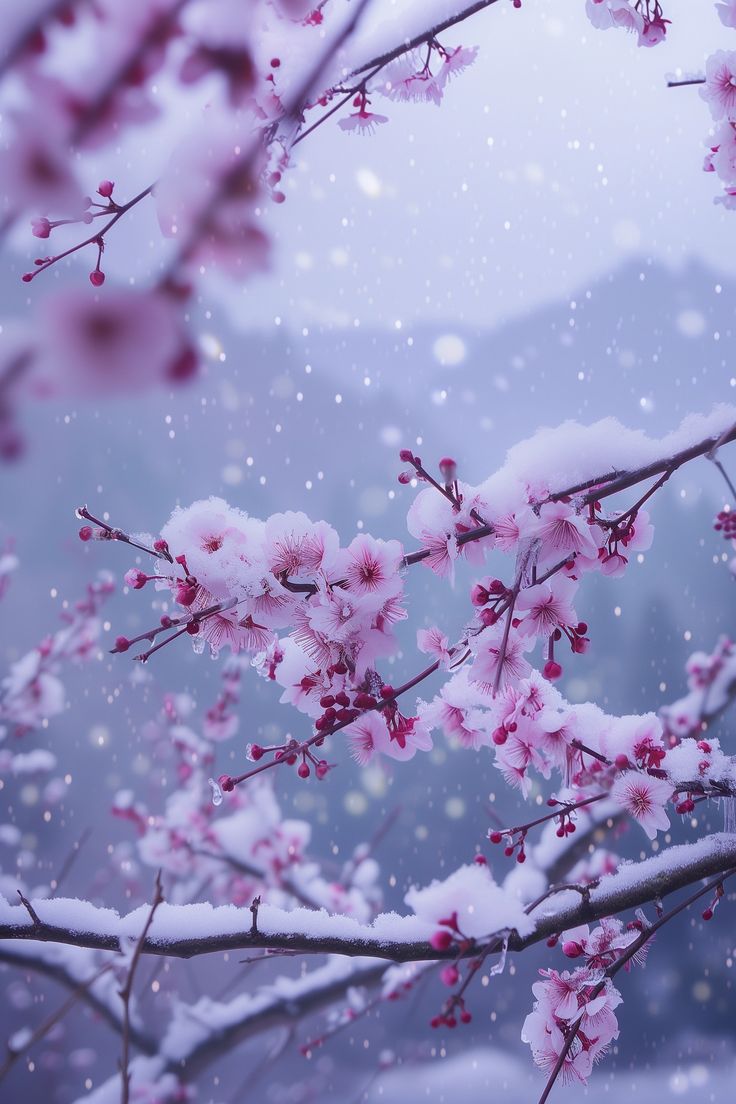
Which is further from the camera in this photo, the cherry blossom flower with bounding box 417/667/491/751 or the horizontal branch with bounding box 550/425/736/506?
the cherry blossom flower with bounding box 417/667/491/751

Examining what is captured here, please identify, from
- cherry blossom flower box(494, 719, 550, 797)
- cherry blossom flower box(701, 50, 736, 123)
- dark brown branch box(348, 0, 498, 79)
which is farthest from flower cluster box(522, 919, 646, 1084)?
cherry blossom flower box(701, 50, 736, 123)

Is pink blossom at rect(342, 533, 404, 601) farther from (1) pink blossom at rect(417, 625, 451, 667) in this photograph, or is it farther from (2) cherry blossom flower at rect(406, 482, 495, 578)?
(1) pink blossom at rect(417, 625, 451, 667)

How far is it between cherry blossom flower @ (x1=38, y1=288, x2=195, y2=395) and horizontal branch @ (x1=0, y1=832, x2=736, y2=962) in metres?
1.13

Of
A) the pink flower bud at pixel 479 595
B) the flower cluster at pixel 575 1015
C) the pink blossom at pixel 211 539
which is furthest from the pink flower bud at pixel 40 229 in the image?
the flower cluster at pixel 575 1015

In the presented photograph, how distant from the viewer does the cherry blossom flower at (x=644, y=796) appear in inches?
57.2

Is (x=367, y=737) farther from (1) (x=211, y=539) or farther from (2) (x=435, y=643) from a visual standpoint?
(1) (x=211, y=539)

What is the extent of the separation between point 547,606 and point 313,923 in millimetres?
741

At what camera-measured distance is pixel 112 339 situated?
361 mm

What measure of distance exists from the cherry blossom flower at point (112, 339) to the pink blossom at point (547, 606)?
1048mm

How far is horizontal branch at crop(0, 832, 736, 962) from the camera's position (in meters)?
1.21

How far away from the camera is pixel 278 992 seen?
305 cm

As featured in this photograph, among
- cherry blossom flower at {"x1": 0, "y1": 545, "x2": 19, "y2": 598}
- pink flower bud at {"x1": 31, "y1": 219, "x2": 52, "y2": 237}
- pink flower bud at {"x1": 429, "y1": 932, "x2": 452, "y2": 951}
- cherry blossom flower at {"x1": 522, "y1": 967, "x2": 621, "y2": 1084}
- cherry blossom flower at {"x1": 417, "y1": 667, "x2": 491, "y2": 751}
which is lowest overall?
cherry blossom flower at {"x1": 522, "y1": 967, "x2": 621, "y2": 1084}

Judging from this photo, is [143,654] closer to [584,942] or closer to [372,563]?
[372,563]

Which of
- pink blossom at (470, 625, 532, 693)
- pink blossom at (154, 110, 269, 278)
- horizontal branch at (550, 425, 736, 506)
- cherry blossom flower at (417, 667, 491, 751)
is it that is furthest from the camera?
cherry blossom flower at (417, 667, 491, 751)
